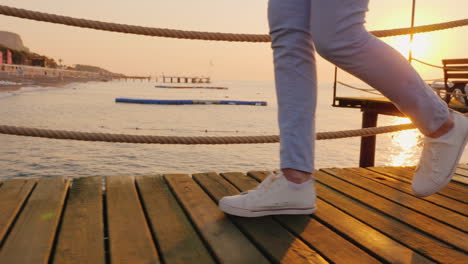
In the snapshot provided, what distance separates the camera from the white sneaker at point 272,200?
1321 mm

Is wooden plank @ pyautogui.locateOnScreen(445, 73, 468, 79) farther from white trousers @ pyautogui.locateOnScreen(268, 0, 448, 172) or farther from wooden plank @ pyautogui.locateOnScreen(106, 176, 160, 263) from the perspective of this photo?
wooden plank @ pyautogui.locateOnScreen(106, 176, 160, 263)

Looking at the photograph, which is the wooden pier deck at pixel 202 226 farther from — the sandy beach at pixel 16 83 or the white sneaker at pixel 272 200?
the sandy beach at pixel 16 83

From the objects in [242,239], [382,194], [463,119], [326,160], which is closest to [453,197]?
[382,194]

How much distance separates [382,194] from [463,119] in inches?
24.2

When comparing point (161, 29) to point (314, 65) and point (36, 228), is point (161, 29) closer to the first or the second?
point (314, 65)

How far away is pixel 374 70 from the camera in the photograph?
1.06m

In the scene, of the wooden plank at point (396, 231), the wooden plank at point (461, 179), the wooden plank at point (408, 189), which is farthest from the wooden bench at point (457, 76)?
the wooden plank at point (396, 231)

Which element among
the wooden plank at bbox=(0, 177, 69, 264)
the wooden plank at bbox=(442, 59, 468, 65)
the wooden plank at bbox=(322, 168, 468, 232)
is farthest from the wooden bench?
the wooden plank at bbox=(0, 177, 69, 264)

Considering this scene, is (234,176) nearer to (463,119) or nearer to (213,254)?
(213,254)

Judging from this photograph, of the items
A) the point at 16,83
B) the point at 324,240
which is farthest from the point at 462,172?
the point at 16,83

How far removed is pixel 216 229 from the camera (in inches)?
48.9

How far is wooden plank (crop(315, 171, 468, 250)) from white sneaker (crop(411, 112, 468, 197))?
0.53 feet

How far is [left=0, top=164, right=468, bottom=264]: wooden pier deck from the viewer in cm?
108

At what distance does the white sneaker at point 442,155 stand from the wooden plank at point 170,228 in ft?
2.38
